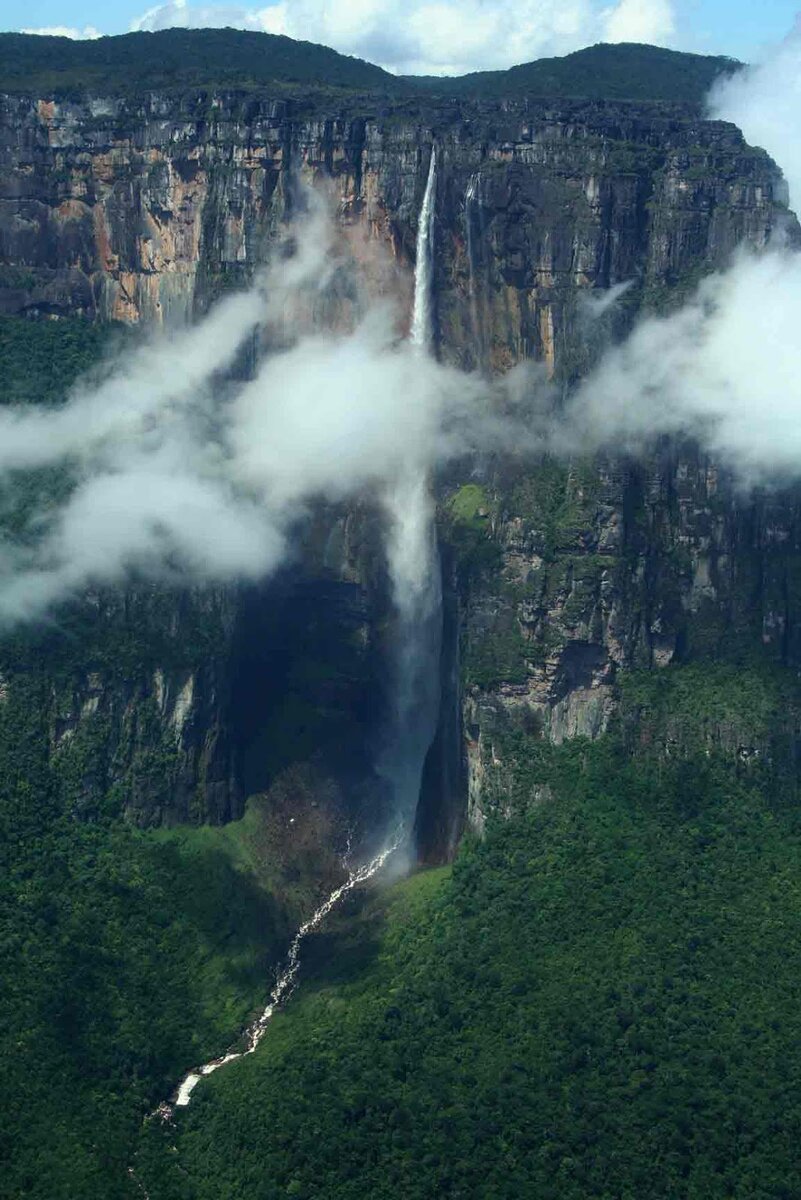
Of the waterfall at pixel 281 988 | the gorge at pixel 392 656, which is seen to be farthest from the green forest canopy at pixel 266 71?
the waterfall at pixel 281 988

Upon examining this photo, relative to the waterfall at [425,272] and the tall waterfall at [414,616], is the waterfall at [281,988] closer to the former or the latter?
the tall waterfall at [414,616]

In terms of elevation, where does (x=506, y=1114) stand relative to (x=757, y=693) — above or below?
below

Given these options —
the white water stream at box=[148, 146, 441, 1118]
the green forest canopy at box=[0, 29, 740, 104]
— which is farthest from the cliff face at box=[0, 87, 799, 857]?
the green forest canopy at box=[0, 29, 740, 104]

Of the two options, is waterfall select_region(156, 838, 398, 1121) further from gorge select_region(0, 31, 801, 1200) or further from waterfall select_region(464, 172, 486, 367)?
waterfall select_region(464, 172, 486, 367)

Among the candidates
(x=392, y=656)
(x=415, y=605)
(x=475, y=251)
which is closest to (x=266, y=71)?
(x=475, y=251)

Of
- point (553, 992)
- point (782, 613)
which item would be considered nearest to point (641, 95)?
point (782, 613)

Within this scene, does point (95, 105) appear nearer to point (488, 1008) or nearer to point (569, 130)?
point (569, 130)

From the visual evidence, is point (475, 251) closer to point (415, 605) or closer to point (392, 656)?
point (415, 605)
